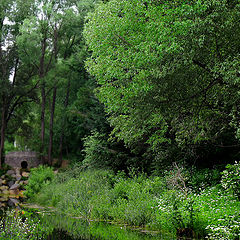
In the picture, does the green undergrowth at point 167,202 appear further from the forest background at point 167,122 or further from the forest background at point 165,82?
the forest background at point 165,82

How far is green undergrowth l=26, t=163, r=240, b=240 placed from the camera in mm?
7977

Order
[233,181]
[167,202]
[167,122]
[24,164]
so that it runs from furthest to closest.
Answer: [24,164] → [167,122] → [233,181] → [167,202]

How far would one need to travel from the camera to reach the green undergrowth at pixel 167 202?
798 cm

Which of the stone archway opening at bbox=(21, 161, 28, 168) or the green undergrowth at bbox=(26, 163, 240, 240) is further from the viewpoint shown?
the stone archway opening at bbox=(21, 161, 28, 168)

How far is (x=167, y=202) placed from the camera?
8.95m

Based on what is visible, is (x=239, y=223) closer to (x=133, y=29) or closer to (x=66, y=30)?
(x=133, y=29)

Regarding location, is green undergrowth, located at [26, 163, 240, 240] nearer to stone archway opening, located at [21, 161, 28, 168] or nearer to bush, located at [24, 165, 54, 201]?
bush, located at [24, 165, 54, 201]

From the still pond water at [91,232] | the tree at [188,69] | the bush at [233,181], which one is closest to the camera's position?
the still pond water at [91,232]

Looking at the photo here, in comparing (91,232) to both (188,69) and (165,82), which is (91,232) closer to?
(165,82)

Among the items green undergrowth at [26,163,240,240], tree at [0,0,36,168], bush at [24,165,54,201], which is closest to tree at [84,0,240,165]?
green undergrowth at [26,163,240,240]

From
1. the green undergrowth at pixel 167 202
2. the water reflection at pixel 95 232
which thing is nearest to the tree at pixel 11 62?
the green undergrowth at pixel 167 202

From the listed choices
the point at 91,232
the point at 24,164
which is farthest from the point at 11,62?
the point at 91,232

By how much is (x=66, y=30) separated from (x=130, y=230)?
2417 centimetres

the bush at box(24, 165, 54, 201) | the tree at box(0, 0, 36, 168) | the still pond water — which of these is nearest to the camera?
the still pond water
